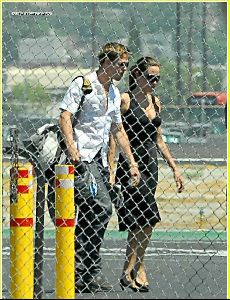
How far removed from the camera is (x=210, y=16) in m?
8.84

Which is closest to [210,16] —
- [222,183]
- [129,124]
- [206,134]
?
[129,124]

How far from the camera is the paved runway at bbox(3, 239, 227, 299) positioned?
8.37m

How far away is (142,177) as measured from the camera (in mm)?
8648

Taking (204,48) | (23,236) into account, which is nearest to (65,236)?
(23,236)

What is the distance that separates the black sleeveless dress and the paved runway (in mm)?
527

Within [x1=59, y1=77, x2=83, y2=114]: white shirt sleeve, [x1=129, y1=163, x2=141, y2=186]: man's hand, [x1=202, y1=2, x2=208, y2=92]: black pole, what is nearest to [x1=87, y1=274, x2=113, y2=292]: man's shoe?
[x1=129, y1=163, x2=141, y2=186]: man's hand

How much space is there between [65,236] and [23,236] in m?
0.26

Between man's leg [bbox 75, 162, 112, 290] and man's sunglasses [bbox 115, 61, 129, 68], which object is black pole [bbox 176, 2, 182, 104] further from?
man's leg [bbox 75, 162, 112, 290]

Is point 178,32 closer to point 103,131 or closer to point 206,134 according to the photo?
point 103,131

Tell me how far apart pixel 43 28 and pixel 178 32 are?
106cm

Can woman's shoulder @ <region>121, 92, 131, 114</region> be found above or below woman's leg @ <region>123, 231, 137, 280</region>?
above

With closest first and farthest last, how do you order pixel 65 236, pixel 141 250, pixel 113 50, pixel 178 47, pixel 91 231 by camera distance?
pixel 65 236 → pixel 113 50 → pixel 91 231 → pixel 141 250 → pixel 178 47

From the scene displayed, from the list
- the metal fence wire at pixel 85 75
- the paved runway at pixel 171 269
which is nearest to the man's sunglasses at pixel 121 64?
the metal fence wire at pixel 85 75

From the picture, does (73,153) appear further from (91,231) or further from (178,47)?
(178,47)
